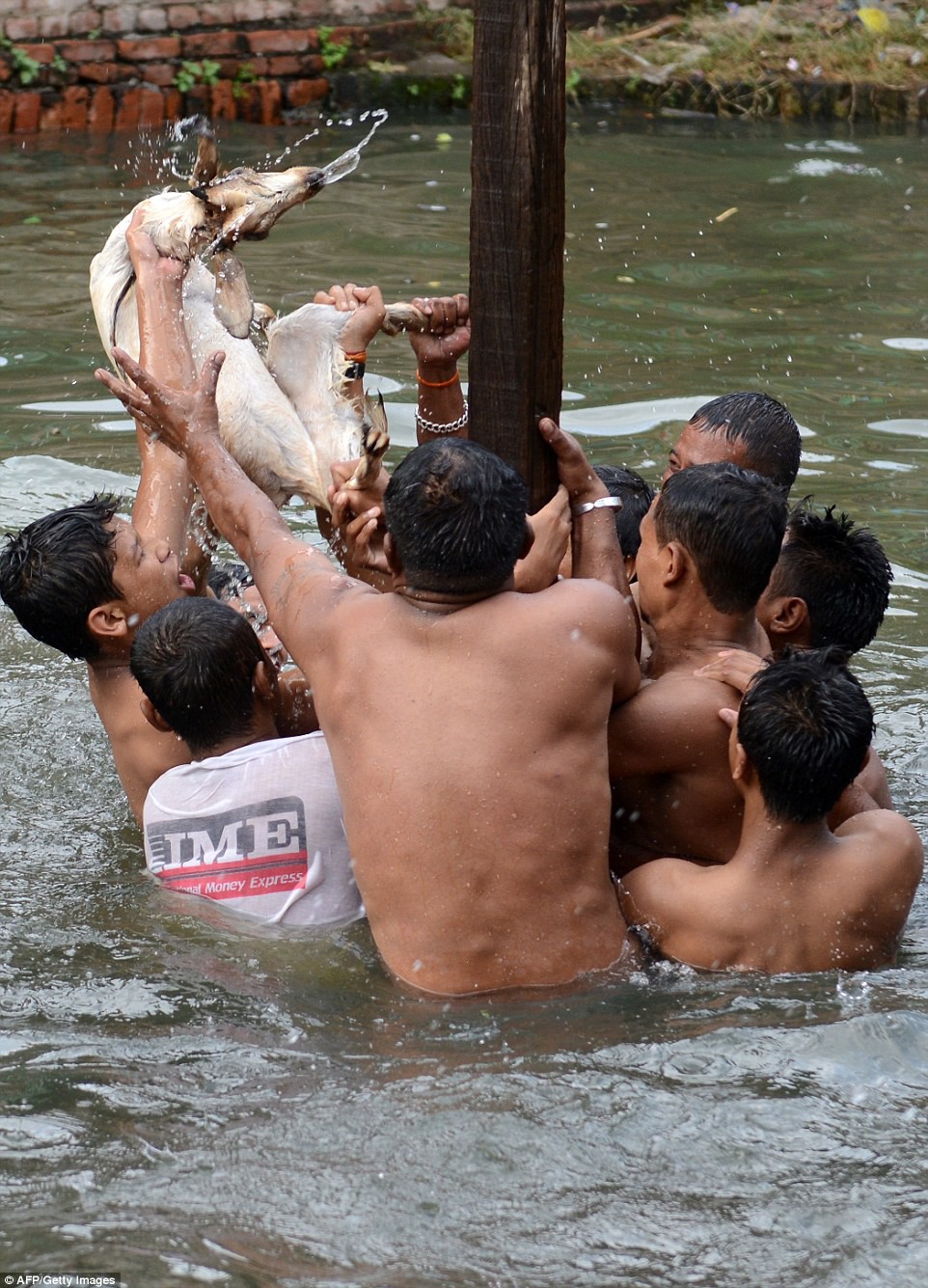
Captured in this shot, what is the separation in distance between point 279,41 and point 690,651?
30.6 feet

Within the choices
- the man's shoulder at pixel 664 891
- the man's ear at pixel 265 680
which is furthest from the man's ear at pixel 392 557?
the man's shoulder at pixel 664 891

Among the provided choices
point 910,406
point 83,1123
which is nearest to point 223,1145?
point 83,1123

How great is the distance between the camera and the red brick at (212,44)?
1144 cm

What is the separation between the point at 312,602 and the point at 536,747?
60cm

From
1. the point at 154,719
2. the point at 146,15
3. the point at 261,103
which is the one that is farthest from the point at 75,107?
the point at 154,719

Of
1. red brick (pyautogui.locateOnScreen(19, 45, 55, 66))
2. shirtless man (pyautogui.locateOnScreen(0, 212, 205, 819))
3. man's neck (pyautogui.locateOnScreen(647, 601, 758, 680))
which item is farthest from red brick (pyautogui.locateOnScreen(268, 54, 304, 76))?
man's neck (pyautogui.locateOnScreen(647, 601, 758, 680))

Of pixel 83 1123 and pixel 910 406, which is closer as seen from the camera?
pixel 83 1123

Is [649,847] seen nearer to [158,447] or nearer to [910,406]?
[158,447]

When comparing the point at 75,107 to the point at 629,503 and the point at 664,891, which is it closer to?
the point at 629,503

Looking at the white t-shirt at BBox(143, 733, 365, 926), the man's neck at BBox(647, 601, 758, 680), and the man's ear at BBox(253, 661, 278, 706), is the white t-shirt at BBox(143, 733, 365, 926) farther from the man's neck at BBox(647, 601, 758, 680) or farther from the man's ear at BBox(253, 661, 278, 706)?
the man's neck at BBox(647, 601, 758, 680)

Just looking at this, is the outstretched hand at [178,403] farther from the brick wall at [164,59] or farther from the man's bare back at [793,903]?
the brick wall at [164,59]

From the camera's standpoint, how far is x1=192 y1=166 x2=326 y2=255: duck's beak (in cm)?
408

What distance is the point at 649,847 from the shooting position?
3.81 metres

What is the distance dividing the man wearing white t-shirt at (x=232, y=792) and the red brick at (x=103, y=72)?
332 inches
